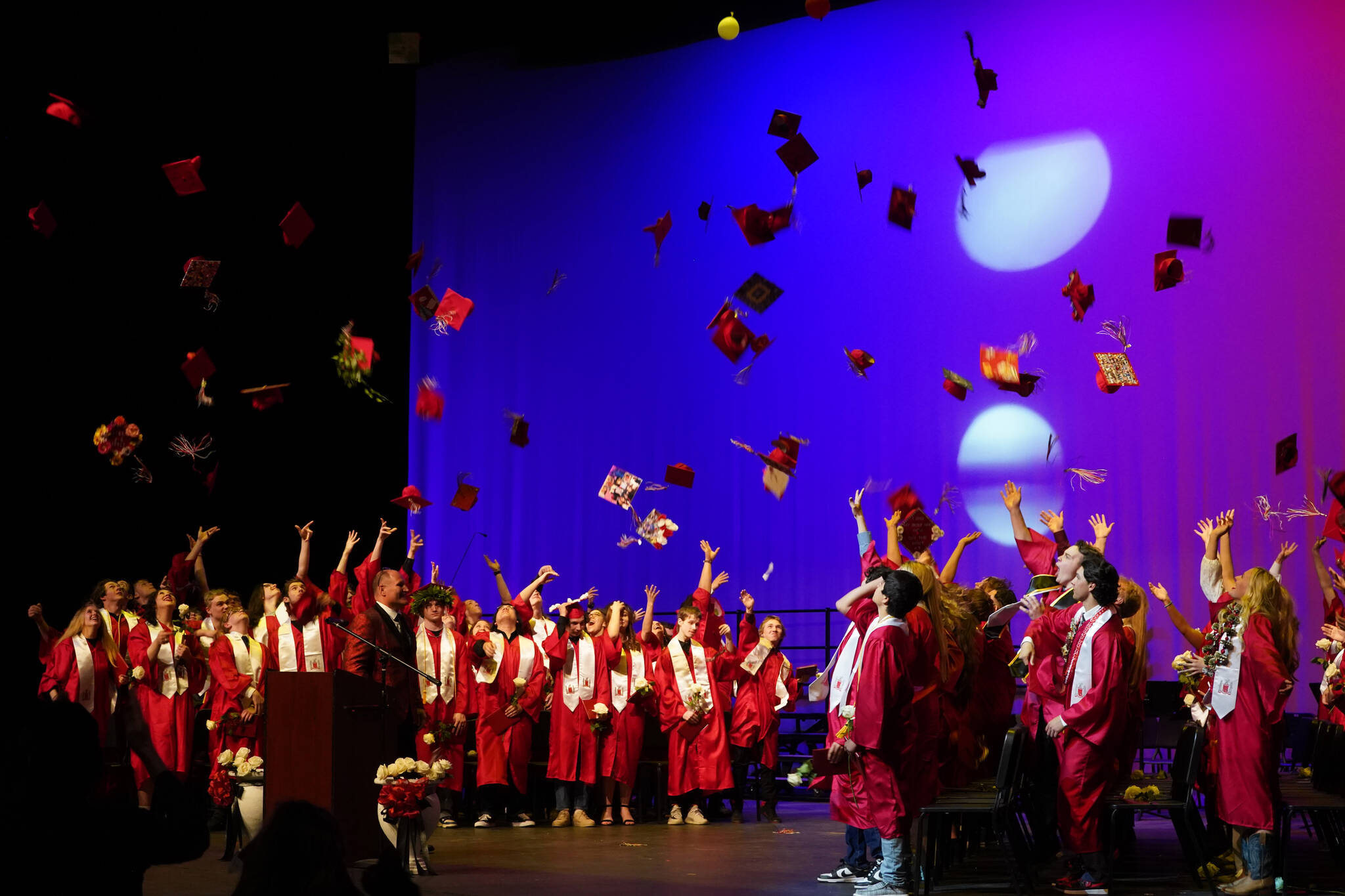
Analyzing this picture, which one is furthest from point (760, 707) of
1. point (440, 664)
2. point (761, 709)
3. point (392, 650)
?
point (392, 650)

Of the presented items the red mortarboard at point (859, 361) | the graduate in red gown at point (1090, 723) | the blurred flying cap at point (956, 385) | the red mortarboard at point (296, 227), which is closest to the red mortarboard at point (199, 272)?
the red mortarboard at point (296, 227)

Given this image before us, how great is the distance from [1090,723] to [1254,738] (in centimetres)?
79

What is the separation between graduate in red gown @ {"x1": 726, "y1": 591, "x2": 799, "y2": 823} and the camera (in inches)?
418

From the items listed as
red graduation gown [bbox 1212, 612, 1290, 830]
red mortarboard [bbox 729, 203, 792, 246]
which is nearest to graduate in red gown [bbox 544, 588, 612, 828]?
red mortarboard [bbox 729, 203, 792, 246]

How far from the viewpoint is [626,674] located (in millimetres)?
10688

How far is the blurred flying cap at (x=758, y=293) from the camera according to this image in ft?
44.2

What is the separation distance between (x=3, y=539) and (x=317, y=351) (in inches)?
143

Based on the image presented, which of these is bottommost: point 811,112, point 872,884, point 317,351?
point 872,884

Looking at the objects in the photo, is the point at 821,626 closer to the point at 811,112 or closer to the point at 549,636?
the point at 549,636

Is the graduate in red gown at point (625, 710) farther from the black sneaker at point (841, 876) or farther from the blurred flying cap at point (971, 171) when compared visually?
the blurred flying cap at point (971, 171)

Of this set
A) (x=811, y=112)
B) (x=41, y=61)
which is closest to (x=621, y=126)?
(x=811, y=112)

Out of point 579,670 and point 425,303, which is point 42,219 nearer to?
point 425,303

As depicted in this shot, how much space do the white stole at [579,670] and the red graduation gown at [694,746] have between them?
54 cm

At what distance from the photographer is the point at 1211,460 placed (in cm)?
1162
